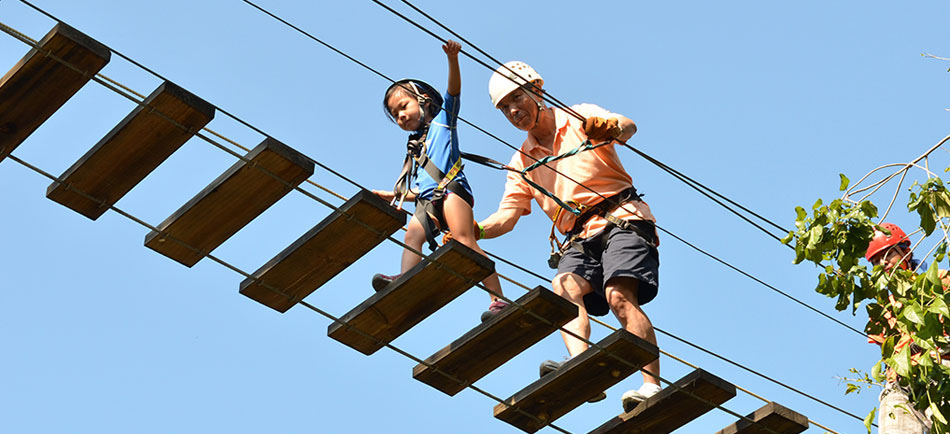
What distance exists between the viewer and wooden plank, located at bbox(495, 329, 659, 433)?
8.01 metres

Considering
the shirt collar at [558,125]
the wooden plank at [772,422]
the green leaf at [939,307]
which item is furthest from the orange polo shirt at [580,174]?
the green leaf at [939,307]

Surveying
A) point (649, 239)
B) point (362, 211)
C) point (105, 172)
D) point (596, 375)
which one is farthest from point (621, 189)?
point (105, 172)

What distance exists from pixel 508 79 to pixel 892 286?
236cm

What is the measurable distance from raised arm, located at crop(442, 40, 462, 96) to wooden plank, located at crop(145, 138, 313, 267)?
1.18 metres

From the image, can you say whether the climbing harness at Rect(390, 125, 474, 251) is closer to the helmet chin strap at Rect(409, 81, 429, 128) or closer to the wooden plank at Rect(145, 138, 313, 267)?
the helmet chin strap at Rect(409, 81, 429, 128)

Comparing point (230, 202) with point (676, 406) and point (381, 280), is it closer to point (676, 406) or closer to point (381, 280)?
point (381, 280)

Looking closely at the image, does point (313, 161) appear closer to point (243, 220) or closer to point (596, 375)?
point (243, 220)

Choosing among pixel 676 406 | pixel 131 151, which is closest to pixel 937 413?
pixel 676 406

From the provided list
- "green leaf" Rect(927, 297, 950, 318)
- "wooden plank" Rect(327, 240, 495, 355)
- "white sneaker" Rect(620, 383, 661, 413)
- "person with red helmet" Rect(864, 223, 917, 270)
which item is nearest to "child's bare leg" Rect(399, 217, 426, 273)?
"wooden plank" Rect(327, 240, 495, 355)

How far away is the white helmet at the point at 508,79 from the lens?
8820 millimetres

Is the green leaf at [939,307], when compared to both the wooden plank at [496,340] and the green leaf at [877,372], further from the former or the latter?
the wooden plank at [496,340]

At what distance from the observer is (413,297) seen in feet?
26.2

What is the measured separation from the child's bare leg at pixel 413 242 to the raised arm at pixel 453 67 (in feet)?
2.40

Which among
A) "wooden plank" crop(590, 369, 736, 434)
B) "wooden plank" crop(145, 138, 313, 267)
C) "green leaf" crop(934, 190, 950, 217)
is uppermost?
"green leaf" crop(934, 190, 950, 217)
